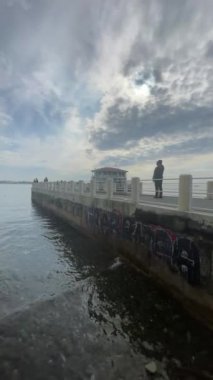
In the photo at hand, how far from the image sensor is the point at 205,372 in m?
5.16

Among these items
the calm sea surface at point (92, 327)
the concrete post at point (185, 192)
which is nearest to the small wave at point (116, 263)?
the calm sea surface at point (92, 327)

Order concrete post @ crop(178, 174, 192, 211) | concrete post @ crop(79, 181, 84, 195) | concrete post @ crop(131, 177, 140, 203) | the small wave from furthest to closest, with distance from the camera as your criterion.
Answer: concrete post @ crop(79, 181, 84, 195) → concrete post @ crop(131, 177, 140, 203) → the small wave → concrete post @ crop(178, 174, 192, 211)

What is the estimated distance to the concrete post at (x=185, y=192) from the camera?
8.31 metres

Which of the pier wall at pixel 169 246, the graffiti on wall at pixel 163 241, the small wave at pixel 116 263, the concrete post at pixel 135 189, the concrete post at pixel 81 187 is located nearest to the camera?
the pier wall at pixel 169 246

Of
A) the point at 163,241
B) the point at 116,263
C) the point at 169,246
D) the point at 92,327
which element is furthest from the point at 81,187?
the point at 92,327

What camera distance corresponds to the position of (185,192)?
841 cm

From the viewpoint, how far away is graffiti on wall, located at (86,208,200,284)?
7465 millimetres

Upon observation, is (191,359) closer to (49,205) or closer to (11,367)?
(11,367)

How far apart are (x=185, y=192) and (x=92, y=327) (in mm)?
4490

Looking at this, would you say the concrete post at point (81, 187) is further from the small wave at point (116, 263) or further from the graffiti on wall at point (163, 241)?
the small wave at point (116, 263)

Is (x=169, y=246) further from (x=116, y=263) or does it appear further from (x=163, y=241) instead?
(x=116, y=263)

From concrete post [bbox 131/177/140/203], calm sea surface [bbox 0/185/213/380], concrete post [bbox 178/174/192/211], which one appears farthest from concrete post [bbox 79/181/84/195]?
concrete post [bbox 178/174/192/211]

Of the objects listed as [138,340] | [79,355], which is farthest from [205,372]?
[79,355]

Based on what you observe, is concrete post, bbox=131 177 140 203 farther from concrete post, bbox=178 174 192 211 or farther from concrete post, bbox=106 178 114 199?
concrete post, bbox=178 174 192 211
